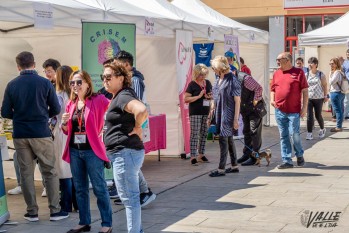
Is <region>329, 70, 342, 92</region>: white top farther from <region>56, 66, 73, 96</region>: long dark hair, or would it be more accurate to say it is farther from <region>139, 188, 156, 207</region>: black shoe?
<region>56, 66, 73, 96</region>: long dark hair

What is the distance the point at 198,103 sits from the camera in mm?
10664

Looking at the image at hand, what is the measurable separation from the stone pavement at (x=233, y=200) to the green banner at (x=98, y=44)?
5.20 feet

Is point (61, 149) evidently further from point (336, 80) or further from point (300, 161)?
point (336, 80)

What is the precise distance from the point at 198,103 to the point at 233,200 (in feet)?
10.00

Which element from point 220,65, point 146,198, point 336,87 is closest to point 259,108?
point 220,65

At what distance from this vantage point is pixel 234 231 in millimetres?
6367

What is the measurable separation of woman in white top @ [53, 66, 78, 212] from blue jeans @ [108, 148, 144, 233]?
1.79 m

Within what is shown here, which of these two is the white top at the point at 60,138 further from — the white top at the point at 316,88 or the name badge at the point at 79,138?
the white top at the point at 316,88

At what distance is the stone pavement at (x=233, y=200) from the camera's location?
6672 millimetres

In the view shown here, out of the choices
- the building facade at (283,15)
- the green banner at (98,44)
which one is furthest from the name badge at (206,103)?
the building facade at (283,15)

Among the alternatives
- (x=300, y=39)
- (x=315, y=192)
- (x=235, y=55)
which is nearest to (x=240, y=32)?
(x=235, y=55)

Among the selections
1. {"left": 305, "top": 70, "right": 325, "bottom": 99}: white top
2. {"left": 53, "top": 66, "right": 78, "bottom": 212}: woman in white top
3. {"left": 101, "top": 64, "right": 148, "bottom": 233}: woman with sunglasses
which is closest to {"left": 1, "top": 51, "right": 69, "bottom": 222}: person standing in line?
{"left": 53, "top": 66, "right": 78, "bottom": 212}: woman in white top

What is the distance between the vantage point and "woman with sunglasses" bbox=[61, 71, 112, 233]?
243 inches

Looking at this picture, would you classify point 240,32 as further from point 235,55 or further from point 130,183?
point 130,183
